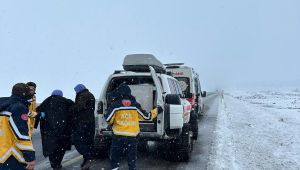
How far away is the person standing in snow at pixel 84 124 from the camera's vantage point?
6.95 m

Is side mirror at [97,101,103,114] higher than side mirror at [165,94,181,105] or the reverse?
the reverse

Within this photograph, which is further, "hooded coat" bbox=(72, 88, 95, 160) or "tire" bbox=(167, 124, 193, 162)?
"tire" bbox=(167, 124, 193, 162)

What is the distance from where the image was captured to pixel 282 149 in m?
10.2

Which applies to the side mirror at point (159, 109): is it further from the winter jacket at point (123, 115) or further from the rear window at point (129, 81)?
the winter jacket at point (123, 115)

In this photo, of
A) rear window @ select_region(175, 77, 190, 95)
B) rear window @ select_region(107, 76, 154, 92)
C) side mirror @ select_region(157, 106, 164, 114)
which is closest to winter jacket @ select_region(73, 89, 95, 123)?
rear window @ select_region(107, 76, 154, 92)

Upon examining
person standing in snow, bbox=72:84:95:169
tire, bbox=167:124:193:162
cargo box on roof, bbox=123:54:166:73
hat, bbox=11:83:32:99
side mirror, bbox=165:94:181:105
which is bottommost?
tire, bbox=167:124:193:162

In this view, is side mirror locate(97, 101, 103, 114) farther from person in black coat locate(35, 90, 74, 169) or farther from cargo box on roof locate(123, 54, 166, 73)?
cargo box on roof locate(123, 54, 166, 73)

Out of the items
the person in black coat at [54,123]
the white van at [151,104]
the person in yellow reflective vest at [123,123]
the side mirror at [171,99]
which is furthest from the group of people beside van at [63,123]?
the side mirror at [171,99]

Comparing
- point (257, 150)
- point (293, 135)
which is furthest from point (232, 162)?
point (293, 135)

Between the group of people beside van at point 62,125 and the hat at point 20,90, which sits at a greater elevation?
A: the hat at point 20,90

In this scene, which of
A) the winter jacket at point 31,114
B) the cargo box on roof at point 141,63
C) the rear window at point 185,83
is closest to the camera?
the winter jacket at point 31,114

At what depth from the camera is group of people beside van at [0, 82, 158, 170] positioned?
3914 mm

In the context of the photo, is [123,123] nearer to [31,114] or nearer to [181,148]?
[31,114]

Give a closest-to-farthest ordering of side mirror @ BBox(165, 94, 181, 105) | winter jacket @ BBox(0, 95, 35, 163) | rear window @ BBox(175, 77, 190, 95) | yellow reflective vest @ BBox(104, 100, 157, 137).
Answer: winter jacket @ BBox(0, 95, 35, 163)
yellow reflective vest @ BBox(104, 100, 157, 137)
side mirror @ BBox(165, 94, 181, 105)
rear window @ BBox(175, 77, 190, 95)
